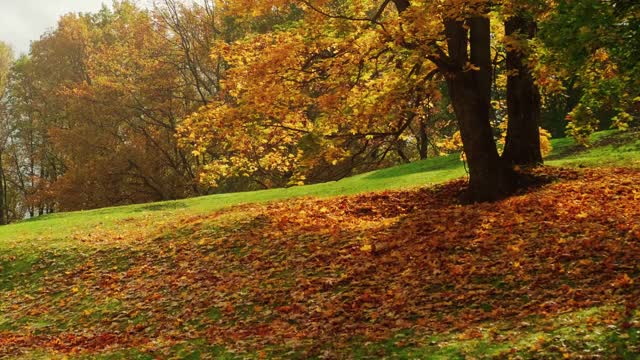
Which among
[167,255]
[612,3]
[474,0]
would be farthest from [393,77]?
[612,3]

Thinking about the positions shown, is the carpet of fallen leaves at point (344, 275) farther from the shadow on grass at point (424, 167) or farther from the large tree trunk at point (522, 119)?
the shadow on grass at point (424, 167)

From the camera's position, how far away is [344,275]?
1119 centimetres

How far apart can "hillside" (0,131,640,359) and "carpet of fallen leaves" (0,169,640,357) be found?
4 centimetres

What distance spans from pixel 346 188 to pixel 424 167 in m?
4.59

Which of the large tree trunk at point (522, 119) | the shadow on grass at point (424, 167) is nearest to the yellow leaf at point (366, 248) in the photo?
the large tree trunk at point (522, 119)

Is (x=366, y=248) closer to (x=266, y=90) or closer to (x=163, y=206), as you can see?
(x=266, y=90)

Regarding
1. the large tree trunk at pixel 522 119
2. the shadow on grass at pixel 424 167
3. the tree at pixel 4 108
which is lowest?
the shadow on grass at pixel 424 167

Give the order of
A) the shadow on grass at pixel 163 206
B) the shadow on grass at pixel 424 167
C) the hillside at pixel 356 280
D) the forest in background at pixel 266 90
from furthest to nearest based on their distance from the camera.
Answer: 1. the shadow on grass at pixel 163 206
2. the shadow on grass at pixel 424 167
3. the forest in background at pixel 266 90
4. the hillside at pixel 356 280

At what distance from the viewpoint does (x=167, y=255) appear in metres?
14.8

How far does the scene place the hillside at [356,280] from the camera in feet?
26.3

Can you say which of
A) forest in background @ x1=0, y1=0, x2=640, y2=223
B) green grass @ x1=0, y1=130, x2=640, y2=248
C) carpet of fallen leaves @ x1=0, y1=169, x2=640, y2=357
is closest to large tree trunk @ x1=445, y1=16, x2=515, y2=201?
forest in background @ x1=0, y1=0, x2=640, y2=223

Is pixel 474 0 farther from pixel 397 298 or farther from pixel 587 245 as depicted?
pixel 397 298

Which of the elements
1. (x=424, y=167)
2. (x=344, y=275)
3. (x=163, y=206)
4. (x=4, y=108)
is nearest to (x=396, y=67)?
(x=344, y=275)

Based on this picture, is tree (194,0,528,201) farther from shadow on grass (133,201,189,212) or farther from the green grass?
shadow on grass (133,201,189,212)
